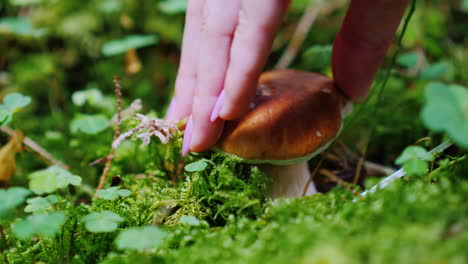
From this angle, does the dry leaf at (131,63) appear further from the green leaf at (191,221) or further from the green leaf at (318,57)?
the green leaf at (191,221)

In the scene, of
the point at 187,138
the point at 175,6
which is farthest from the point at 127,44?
the point at 187,138

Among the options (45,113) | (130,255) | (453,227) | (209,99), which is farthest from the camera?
(45,113)

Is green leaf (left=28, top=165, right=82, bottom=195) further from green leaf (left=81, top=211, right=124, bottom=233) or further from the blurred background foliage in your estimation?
the blurred background foliage

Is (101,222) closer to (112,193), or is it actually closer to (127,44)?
(112,193)

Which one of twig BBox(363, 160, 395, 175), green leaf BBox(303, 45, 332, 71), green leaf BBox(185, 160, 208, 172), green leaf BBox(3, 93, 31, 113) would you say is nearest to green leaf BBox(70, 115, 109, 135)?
green leaf BBox(3, 93, 31, 113)

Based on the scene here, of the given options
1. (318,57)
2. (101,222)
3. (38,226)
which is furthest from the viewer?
(318,57)

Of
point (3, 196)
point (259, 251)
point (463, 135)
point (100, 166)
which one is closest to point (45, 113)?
point (100, 166)

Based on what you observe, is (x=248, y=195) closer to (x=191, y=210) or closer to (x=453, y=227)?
(x=191, y=210)
